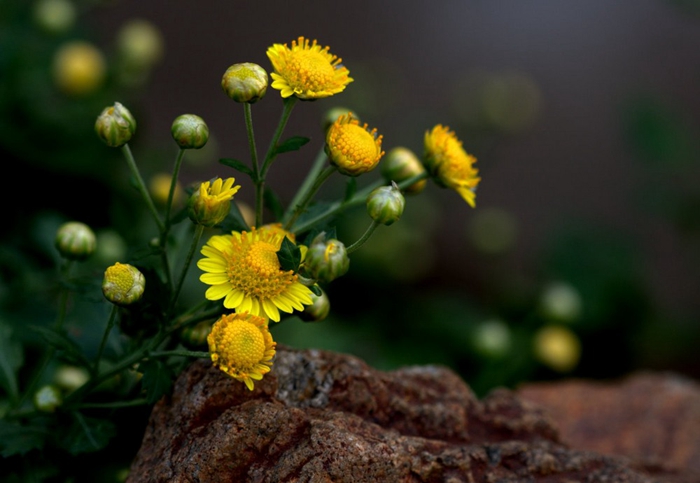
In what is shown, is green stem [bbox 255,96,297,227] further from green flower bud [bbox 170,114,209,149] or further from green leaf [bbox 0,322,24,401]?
green leaf [bbox 0,322,24,401]

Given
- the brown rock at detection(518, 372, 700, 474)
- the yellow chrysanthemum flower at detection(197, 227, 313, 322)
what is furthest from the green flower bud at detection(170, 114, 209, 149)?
the brown rock at detection(518, 372, 700, 474)

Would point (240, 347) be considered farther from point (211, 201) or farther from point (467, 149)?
point (467, 149)

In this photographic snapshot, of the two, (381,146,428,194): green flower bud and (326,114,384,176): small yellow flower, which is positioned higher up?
(381,146,428,194): green flower bud

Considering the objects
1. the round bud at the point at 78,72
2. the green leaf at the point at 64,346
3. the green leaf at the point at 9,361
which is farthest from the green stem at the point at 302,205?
the round bud at the point at 78,72

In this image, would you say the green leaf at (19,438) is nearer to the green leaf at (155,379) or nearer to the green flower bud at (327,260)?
the green leaf at (155,379)

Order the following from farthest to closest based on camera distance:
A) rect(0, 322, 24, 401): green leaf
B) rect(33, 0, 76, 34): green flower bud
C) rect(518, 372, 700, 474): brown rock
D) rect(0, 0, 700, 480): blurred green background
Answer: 1. rect(33, 0, 76, 34): green flower bud
2. rect(0, 0, 700, 480): blurred green background
3. rect(518, 372, 700, 474): brown rock
4. rect(0, 322, 24, 401): green leaf

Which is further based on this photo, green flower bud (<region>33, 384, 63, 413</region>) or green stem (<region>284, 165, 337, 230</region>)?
green flower bud (<region>33, 384, 63, 413</region>)
